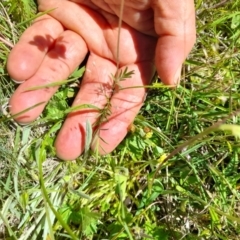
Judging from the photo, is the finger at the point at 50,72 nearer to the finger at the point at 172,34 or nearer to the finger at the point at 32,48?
the finger at the point at 32,48

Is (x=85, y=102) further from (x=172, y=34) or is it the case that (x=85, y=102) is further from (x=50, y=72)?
(x=172, y=34)

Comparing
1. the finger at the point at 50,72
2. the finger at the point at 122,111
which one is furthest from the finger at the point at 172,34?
the finger at the point at 50,72

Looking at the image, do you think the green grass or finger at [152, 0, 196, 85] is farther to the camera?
the green grass

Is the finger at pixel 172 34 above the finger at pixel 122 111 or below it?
above

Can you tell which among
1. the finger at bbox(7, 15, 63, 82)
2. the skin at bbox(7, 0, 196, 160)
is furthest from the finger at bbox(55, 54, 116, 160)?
the finger at bbox(7, 15, 63, 82)

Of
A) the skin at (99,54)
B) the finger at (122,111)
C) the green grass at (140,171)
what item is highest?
the skin at (99,54)

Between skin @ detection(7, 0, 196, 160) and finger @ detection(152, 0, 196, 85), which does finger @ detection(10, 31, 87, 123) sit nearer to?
skin @ detection(7, 0, 196, 160)

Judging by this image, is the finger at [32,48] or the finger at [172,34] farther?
the finger at [32,48]
